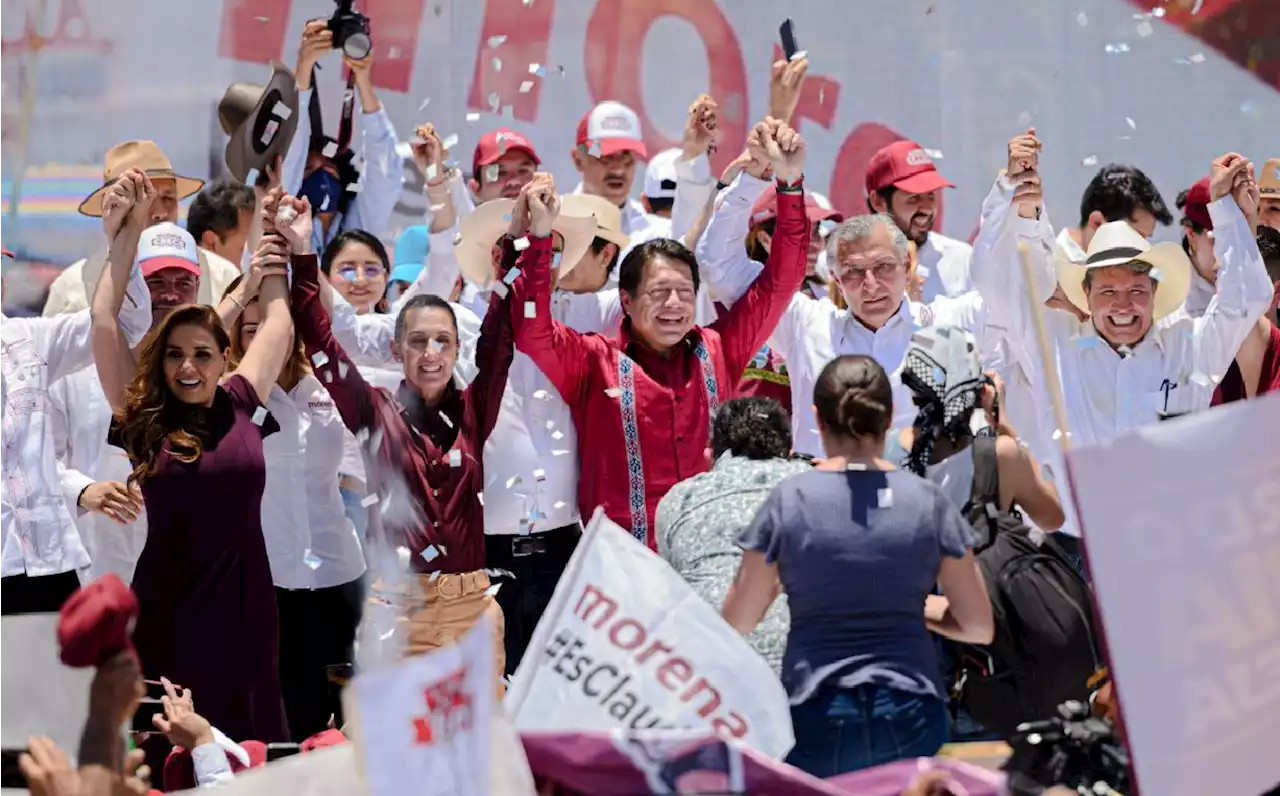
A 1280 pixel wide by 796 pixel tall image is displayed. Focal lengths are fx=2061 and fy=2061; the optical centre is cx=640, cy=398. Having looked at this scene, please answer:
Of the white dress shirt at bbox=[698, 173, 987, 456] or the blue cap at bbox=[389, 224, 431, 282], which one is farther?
the blue cap at bbox=[389, 224, 431, 282]

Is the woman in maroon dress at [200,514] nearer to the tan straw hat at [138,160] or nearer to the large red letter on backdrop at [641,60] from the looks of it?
the tan straw hat at [138,160]

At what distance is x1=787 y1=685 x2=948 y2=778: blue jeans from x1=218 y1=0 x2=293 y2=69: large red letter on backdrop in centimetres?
504

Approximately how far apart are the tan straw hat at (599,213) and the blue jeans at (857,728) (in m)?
2.73

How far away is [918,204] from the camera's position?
717 cm

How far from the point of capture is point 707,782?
12.0ft

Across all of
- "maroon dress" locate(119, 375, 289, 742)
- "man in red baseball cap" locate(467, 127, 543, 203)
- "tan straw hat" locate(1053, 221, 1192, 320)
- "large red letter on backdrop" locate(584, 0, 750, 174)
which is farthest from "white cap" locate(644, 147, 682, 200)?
"maroon dress" locate(119, 375, 289, 742)

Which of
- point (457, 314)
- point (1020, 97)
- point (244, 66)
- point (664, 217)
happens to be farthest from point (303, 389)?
point (1020, 97)

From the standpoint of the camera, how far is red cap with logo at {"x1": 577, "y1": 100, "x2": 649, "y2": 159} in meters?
7.69

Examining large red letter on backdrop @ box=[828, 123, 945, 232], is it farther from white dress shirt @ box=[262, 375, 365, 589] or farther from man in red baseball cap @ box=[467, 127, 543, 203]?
white dress shirt @ box=[262, 375, 365, 589]

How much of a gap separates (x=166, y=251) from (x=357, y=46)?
1.43m

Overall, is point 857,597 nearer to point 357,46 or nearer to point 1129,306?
point 1129,306

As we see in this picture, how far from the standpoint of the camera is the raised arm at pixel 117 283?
5629 millimetres

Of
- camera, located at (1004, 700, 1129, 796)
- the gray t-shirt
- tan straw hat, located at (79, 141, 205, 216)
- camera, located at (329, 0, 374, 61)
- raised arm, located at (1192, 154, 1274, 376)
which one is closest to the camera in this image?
camera, located at (1004, 700, 1129, 796)

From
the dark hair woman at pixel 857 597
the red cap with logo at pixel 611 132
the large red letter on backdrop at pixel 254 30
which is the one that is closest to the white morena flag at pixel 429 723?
the dark hair woman at pixel 857 597
